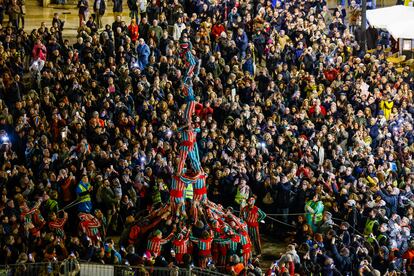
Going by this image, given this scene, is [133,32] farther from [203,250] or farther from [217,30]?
[203,250]

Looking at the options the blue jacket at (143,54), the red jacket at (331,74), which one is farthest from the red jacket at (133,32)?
the red jacket at (331,74)

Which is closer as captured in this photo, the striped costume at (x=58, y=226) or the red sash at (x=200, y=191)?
the striped costume at (x=58, y=226)

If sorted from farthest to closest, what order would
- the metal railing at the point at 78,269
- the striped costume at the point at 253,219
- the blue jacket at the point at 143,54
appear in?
the blue jacket at the point at 143,54
the striped costume at the point at 253,219
the metal railing at the point at 78,269

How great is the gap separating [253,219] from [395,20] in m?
15.3

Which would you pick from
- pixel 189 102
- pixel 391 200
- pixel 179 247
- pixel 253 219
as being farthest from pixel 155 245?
pixel 391 200

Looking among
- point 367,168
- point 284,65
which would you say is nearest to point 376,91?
point 284,65

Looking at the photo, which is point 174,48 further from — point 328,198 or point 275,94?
point 328,198

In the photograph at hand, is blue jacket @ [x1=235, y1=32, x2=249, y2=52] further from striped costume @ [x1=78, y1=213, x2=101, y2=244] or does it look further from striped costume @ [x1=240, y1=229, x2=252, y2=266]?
striped costume @ [x1=78, y1=213, x2=101, y2=244]

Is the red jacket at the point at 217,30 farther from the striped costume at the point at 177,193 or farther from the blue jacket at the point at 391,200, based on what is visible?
the striped costume at the point at 177,193

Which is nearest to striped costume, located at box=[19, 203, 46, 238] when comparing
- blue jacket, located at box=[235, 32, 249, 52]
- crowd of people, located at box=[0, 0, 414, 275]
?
crowd of people, located at box=[0, 0, 414, 275]

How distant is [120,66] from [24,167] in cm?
626

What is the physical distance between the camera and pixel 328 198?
35.7 metres

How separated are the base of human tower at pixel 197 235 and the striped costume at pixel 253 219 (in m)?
0.97

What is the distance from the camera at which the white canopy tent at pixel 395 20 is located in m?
47.0
